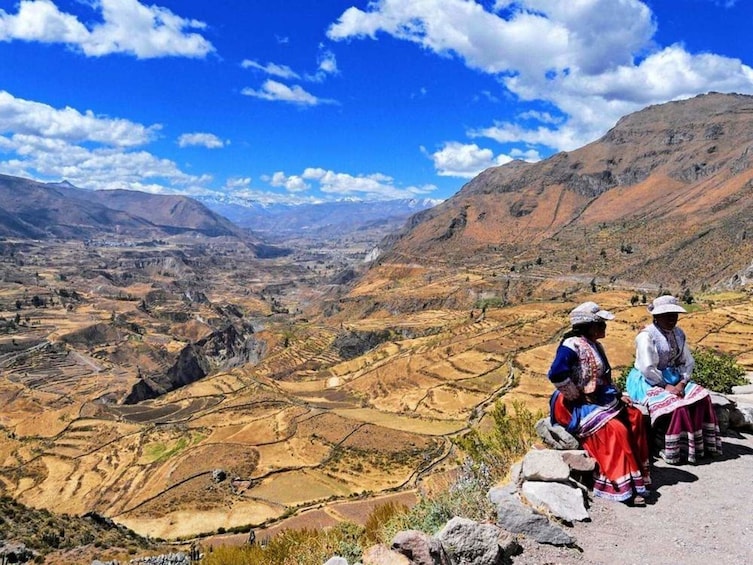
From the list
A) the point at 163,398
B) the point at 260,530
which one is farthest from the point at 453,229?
the point at 260,530

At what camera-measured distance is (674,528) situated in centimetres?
616

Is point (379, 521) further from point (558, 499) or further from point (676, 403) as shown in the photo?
point (676, 403)

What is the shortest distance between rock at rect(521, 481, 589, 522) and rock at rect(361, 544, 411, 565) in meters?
1.95

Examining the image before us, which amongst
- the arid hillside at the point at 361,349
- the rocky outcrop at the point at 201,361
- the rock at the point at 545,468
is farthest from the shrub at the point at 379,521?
the rocky outcrop at the point at 201,361

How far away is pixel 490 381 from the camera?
4594 centimetres

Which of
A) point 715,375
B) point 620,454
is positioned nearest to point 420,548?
point 620,454

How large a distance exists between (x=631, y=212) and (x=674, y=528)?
149 m

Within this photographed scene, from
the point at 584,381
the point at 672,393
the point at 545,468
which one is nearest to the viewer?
the point at 545,468

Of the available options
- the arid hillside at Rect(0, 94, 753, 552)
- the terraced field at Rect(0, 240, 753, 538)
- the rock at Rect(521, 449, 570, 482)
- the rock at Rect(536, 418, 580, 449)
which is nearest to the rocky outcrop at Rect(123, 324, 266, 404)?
the arid hillside at Rect(0, 94, 753, 552)

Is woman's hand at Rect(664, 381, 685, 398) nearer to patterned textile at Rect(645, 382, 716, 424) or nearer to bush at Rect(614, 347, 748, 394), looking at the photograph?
patterned textile at Rect(645, 382, 716, 424)

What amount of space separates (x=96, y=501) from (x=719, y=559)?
42.9 metres

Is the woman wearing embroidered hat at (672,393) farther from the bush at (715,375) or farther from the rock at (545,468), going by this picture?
the bush at (715,375)

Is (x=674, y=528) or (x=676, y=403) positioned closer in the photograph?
(x=674, y=528)

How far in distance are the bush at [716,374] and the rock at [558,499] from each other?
7.33 meters
